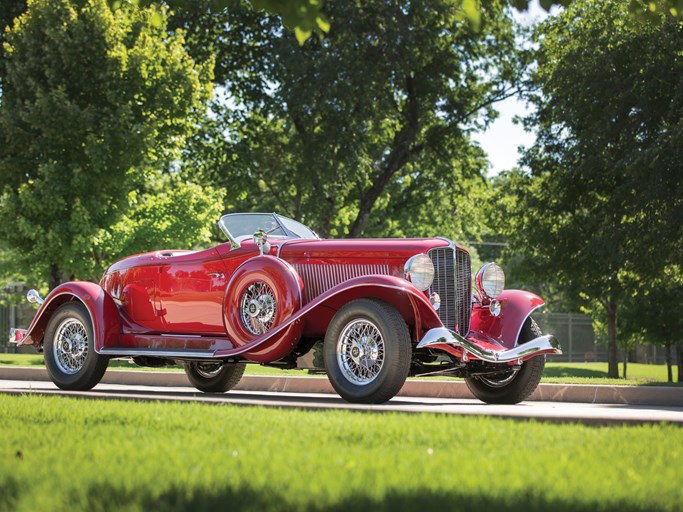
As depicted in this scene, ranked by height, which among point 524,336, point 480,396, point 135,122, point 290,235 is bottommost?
point 480,396

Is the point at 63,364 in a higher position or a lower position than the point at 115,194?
lower

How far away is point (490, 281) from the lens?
10195 millimetres

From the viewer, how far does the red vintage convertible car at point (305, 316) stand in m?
8.88

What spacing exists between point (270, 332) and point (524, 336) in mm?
2580

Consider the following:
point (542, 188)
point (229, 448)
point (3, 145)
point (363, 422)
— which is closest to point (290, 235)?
point (363, 422)

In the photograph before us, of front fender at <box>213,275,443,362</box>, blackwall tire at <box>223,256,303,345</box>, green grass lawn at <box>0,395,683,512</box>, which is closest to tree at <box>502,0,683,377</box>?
front fender at <box>213,275,443,362</box>

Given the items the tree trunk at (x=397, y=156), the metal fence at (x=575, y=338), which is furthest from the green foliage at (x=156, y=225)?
the metal fence at (x=575, y=338)

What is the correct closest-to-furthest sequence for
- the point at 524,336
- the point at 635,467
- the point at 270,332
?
the point at 635,467 < the point at 270,332 < the point at 524,336

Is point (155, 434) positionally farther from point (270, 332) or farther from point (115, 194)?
A: point (115, 194)

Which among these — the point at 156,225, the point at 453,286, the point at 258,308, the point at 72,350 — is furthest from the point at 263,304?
the point at 156,225

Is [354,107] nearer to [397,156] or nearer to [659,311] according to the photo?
[397,156]

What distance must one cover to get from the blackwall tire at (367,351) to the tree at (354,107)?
18.5 meters

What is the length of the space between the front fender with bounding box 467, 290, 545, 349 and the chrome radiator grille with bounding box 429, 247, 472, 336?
21 cm

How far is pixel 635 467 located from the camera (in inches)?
189
